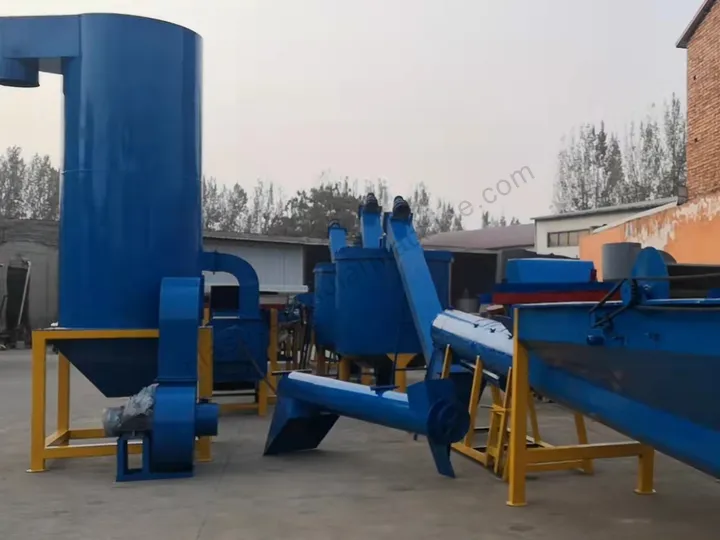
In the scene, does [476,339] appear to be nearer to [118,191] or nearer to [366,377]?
[118,191]

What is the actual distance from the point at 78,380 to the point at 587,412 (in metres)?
10.5

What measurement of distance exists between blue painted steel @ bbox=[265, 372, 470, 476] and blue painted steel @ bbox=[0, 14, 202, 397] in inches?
45.0

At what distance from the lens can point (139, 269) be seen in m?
5.89

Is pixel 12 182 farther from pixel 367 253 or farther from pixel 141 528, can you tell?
pixel 141 528

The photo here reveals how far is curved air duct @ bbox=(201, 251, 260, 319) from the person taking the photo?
276 inches

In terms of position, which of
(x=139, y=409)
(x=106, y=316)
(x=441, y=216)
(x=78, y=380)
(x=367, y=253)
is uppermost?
(x=441, y=216)

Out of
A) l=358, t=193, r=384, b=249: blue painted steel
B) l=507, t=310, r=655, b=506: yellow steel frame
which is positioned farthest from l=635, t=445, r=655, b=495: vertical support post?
l=358, t=193, r=384, b=249: blue painted steel

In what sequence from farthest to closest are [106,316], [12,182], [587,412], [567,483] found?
1. [12,182]
2. [106,316]
3. [567,483]
4. [587,412]

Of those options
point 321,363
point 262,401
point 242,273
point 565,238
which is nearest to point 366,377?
point 321,363

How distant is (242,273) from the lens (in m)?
7.54

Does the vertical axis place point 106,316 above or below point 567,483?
above

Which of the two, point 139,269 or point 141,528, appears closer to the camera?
point 141,528

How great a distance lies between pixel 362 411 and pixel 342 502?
0.92 meters

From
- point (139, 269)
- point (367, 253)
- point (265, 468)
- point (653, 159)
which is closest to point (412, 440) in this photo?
point (265, 468)
